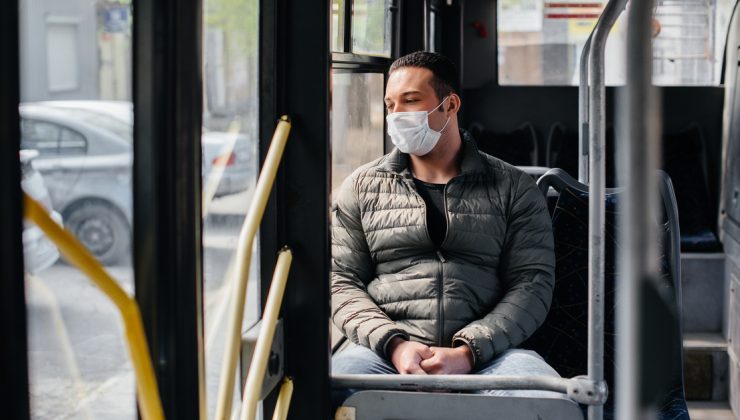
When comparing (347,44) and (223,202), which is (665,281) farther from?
(223,202)

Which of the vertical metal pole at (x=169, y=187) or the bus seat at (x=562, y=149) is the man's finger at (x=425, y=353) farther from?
the bus seat at (x=562, y=149)

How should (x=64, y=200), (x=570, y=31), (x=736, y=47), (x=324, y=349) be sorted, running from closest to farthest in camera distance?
(x=64, y=200), (x=324, y=349), (x=736, y=47), (x=570, y=31)

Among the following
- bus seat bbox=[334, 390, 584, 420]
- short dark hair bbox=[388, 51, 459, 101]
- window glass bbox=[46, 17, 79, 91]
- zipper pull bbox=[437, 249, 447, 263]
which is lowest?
bus seat bbox=[334, 390, 584, 420]

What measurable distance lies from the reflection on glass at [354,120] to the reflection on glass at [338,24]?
94 millimetres

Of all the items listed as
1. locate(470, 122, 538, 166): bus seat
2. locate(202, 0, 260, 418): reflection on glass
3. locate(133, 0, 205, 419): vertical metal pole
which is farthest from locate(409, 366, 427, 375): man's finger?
locate(470, 122, 538, 166): bus seat

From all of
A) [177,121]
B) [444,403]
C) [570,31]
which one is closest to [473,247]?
[444,403]

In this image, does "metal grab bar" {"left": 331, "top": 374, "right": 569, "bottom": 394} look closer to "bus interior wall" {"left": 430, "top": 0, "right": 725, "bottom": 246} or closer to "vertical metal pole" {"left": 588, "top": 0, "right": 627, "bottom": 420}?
"vertical metal pole" {"left": 588, "top": 0, "right": 627, "bottom": 420}

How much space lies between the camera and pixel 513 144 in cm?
608

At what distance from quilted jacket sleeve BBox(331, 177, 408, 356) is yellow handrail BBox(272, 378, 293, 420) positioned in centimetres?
42

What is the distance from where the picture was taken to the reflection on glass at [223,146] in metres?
1.62

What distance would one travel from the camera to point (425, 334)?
95.0 inches

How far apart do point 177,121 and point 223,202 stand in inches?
16.0

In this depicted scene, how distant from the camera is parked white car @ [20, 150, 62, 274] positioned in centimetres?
104

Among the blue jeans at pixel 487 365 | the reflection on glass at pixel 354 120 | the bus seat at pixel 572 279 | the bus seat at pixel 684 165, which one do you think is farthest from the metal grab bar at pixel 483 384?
the bus seat at pixel 684 165
